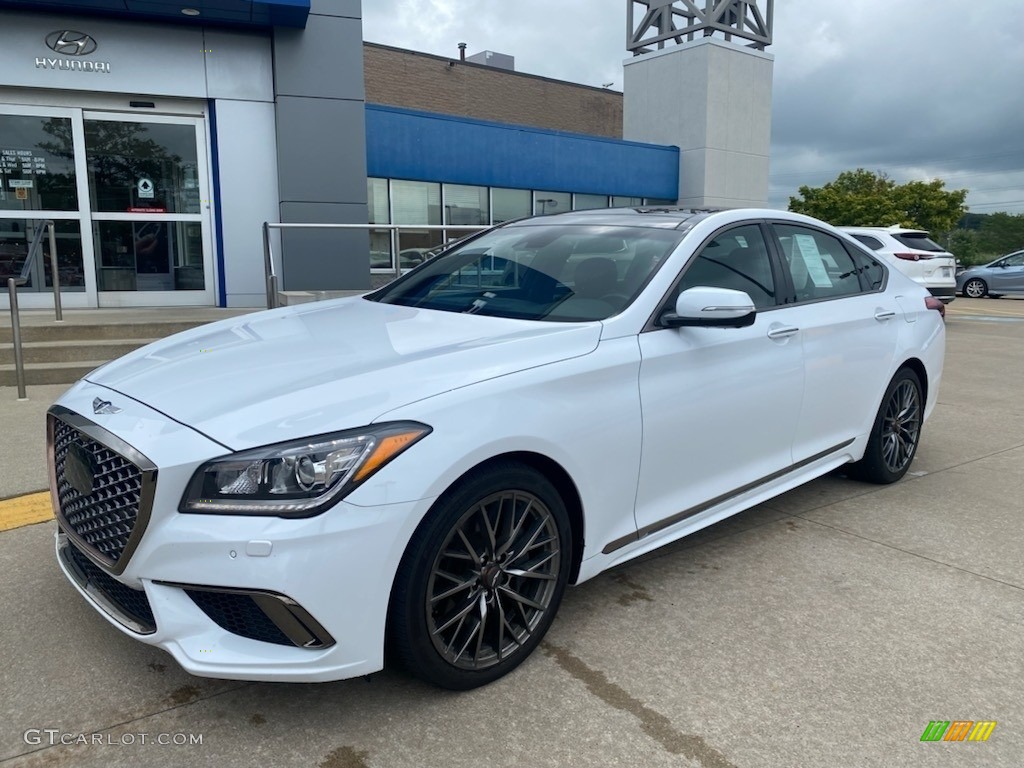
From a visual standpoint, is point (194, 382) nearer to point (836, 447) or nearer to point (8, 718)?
point (8, 718)

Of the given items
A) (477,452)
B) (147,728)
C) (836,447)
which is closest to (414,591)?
(477,452)

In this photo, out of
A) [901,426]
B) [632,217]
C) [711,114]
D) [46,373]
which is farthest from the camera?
[711,114]

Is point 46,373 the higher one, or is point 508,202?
point 508,202

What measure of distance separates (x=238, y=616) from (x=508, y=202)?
686 inches

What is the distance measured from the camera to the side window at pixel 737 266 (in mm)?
3523

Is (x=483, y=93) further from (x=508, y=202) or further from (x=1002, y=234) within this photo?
(x=1002, y=234)

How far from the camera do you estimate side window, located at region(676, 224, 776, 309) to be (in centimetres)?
352

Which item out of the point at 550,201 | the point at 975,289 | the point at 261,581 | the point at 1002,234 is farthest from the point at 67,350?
the point at 1002,234

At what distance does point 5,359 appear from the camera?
7.68 metres

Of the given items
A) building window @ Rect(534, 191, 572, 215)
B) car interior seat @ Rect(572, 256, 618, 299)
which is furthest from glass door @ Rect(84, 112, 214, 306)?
building window @ Rect(534, 191, 572, 215)

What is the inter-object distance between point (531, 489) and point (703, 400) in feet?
3.30

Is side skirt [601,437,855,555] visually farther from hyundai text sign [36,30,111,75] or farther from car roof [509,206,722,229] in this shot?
hyundai text sign [36,30,111,75]

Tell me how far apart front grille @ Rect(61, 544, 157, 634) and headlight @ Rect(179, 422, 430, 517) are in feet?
1.32

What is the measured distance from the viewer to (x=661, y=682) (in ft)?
8.93
